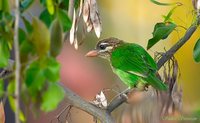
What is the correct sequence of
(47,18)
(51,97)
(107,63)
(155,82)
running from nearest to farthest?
1. (51,97)
2. (47,18)
3. (155,82)
4. (107,63)

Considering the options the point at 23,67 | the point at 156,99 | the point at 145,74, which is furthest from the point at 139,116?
the point at 23,67

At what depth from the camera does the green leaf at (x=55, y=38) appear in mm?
932

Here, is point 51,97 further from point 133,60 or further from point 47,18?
point 133,60

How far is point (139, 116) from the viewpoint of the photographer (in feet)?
8.36

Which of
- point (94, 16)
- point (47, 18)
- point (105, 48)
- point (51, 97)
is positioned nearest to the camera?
point (51, 97)

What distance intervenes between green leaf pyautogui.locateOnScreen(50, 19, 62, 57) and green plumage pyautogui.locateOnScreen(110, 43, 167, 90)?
1.02m

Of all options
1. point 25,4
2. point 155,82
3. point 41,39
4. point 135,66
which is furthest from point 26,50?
point 135,66

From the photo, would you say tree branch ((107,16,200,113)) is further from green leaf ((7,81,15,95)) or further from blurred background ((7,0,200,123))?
blurred background ((7,0,200,123))

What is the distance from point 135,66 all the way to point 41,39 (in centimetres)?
122

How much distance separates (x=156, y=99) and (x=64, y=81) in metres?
1.02

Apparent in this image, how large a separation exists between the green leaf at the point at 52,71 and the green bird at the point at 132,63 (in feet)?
3.47

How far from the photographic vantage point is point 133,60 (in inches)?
85.0

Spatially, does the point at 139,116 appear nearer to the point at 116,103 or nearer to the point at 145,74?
the point at 145,74

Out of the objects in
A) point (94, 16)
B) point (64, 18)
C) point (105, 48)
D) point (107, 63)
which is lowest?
point (107, 63)
